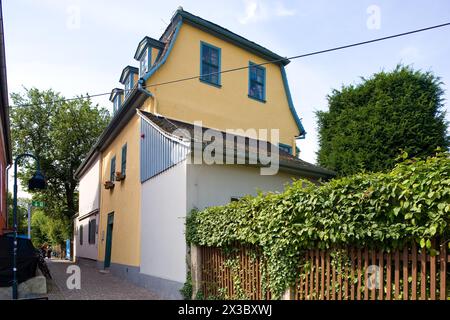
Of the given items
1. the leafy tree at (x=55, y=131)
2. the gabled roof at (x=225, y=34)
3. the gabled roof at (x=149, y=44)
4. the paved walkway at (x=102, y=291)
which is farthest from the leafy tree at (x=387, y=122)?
the leafy tree at (x=55, y=131)

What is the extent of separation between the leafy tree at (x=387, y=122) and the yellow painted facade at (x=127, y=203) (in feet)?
20.7

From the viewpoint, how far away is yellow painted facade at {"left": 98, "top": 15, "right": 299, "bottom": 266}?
12.9 metres

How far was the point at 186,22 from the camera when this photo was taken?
13695 mm

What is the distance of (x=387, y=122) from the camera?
1145cm

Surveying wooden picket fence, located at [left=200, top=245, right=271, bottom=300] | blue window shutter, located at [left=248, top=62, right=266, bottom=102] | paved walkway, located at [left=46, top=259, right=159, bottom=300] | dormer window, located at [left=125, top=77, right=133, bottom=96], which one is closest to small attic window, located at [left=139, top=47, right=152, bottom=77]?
dormer window, located at [left=125, top=77, right=133, bottom=96]

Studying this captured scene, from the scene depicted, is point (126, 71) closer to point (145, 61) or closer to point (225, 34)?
point (145, 61)

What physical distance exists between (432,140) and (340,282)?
24.9 feet

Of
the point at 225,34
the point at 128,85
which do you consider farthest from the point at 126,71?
the point at 225,34

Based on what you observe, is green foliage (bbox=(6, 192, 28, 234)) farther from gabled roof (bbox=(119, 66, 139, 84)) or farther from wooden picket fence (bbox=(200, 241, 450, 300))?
wooden picket fence (bbox=(200, 241, 450, 300))

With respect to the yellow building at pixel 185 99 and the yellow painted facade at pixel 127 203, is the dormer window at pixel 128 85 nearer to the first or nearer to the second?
the yellow building at pixel 185 99

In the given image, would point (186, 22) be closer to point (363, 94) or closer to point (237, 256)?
point (363, 94)

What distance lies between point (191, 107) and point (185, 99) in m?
0.34

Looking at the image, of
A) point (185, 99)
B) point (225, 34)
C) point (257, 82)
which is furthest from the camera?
point (257, 82)

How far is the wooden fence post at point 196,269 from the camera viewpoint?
8227 mm
